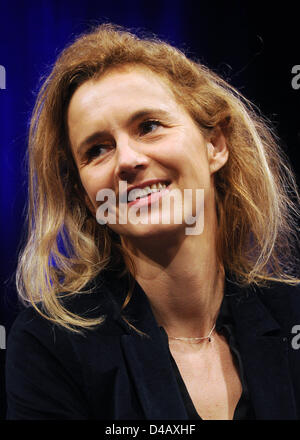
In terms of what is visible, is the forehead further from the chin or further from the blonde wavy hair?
the chin

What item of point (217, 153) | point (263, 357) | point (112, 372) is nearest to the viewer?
point (112, 372)

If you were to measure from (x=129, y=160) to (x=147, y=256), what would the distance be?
294 mm

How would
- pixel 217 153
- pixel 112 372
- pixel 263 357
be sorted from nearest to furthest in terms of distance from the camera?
pixel 112 372, pixel 263 357, pixel 217 153

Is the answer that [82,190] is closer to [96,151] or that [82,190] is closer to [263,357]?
[96,151]

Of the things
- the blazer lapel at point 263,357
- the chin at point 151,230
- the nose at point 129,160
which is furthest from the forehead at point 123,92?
the blazer lapel at point 263,357

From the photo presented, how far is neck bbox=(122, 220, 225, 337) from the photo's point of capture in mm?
1392

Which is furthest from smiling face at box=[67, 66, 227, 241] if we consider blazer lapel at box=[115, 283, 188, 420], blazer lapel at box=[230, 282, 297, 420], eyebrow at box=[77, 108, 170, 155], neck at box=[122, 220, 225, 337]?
blazer lapel at box=[230, 282, 297, 420]

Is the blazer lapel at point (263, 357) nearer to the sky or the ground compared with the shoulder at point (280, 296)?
nearer to the ground

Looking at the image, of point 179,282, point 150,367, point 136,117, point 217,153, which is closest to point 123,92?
point 136,117

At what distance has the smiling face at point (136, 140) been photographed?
1.29m

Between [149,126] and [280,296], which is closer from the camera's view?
[149,126]

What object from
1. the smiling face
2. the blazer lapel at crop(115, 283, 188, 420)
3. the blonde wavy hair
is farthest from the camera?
→ the blonde wavy hair

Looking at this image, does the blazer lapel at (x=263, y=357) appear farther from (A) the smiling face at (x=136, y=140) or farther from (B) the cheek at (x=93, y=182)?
(B) the cheek at (x=93, y=182)

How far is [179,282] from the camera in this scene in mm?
1406
